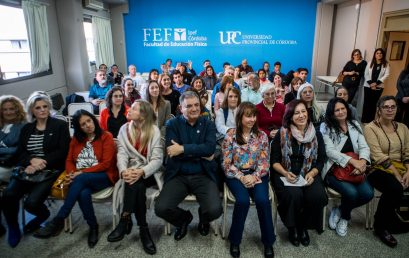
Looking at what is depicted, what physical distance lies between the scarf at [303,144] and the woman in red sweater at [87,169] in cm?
156

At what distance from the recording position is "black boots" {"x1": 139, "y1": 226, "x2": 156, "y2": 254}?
7.67ft

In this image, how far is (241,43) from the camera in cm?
962

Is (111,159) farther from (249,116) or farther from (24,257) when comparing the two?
(249,116)

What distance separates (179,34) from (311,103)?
7.24 m

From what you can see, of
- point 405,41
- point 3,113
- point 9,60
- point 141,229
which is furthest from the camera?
point 405,41

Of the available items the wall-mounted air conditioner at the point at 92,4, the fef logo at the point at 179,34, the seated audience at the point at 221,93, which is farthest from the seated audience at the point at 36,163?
the fef logo at the point at 179,34

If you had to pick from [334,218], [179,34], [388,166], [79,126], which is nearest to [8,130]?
[79,126]

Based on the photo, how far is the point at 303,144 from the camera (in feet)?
8.05

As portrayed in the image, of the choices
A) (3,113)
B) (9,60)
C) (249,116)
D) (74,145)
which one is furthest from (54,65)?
(249,116)

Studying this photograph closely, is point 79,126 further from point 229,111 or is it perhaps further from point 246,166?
point 229,111

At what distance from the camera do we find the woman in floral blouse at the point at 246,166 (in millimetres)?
2283

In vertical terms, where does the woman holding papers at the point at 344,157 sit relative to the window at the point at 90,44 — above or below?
below

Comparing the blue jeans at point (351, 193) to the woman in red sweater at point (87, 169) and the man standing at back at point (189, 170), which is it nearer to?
the man standing at back at point (189, 170)

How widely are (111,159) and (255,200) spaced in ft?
4.35
